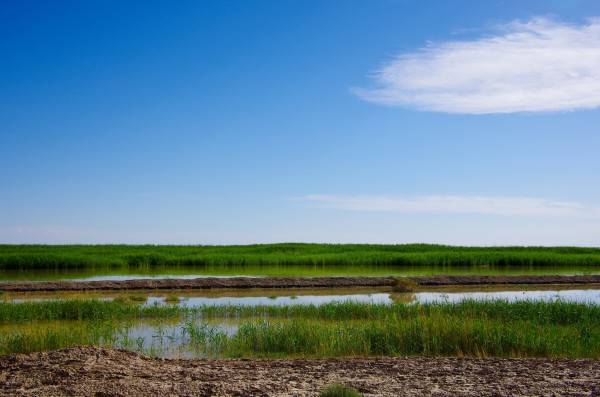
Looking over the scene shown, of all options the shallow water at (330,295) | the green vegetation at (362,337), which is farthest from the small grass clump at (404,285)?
the green vegetation at (362,337)

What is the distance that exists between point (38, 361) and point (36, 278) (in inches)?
874

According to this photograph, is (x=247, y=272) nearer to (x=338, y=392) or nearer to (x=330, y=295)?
(x=330, y=295)

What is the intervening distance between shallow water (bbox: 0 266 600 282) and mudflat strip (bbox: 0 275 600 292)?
11.1 feet

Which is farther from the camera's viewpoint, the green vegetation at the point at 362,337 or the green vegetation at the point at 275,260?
the green vegetation at the point at 275,260

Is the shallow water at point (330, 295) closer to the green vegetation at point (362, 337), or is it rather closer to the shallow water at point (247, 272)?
the green vegetation at point (362, 337)

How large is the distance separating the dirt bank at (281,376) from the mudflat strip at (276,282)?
15878 millimetres

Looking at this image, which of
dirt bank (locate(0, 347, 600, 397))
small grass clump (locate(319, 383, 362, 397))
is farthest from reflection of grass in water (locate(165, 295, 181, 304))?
small grass clump (locate(319, 383, 362, 397))

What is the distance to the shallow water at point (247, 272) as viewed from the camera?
99.9 ft

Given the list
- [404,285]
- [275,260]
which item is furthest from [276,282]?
[275,260]

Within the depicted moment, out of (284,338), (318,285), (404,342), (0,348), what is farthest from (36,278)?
(404,342)

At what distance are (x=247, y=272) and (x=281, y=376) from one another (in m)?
24.8

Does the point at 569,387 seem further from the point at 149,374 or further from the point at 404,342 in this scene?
the point at 149,374

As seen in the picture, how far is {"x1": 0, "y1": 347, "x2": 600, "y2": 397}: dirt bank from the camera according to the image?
25.1 feet

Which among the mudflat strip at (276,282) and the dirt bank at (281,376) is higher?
the dirt bank at (281,376)
